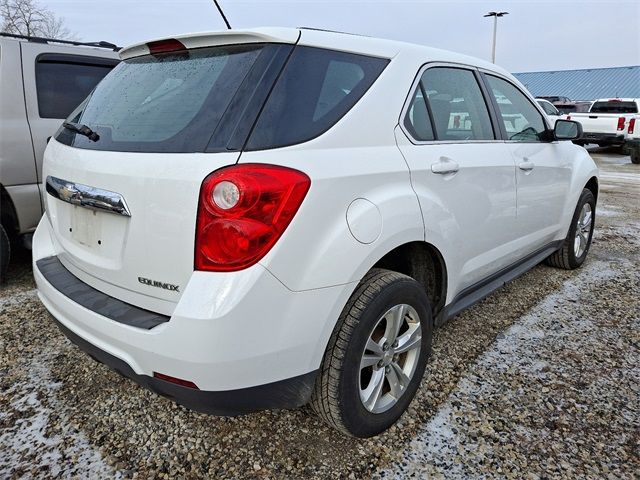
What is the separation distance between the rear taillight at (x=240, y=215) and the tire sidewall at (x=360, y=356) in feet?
1.79

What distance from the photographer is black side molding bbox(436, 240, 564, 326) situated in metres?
2.58

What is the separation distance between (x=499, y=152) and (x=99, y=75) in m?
3.38

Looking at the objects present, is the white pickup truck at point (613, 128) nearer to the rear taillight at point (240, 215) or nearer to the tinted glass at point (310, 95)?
the tinted glass at point (310, 95)

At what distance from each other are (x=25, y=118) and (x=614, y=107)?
1847 centimetres

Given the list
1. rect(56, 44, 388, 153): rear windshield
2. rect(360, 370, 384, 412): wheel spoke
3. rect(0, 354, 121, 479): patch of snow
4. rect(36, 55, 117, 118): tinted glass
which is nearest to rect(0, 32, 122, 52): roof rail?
rect(36, 55, 117, 118): tinted glass

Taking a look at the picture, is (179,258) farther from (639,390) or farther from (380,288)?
(639,390)

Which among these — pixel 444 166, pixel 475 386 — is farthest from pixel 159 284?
pixel 475 386

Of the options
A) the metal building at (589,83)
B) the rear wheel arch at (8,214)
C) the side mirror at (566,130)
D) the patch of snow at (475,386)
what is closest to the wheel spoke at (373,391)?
the patch of snow at (475,386)

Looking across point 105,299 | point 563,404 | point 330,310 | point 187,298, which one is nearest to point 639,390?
point 563,404

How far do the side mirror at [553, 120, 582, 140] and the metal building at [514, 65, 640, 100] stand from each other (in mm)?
36771

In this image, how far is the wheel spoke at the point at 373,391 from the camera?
202 cm

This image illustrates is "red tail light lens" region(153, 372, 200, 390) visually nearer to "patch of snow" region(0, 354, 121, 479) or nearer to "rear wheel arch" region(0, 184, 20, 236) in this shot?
"patch of snow" region(0, 354, 121, 479)

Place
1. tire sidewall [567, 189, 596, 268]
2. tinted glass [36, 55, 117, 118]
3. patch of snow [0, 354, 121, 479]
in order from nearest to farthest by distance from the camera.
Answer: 1. patch of snow [0, 354, 121, 479]
2. tinted glass [36, 55, 117, 118]
3. tire sidewall [567, 189, 596, 268]

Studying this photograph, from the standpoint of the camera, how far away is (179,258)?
1618 mm
